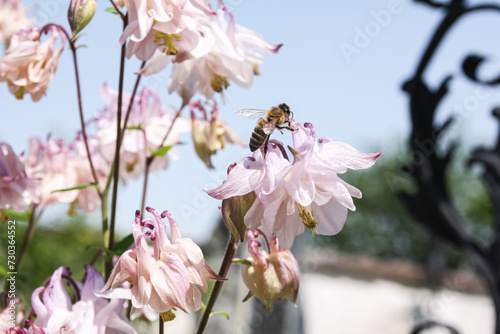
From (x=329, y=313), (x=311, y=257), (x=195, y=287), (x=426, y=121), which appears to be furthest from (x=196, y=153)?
(x=329, y=313)

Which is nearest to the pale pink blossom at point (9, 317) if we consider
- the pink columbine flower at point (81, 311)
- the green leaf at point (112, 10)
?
the pink columbine flower at point (81, 311)

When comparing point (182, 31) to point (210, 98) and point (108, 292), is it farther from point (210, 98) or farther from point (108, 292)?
point (108, 292)

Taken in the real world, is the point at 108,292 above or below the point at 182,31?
below

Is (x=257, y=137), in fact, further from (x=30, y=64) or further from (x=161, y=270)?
(x=30, y=64)

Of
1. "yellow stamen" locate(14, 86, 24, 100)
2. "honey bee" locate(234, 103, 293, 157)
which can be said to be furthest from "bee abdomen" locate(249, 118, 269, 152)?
"yellow stamen" locate(14, 86, 24, 100)

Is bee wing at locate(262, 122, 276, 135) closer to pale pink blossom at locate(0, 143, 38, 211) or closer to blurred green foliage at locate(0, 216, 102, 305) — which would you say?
pale pink blossom at locate(0, 143, 38, 211)

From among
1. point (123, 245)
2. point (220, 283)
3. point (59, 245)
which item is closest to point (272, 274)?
point (220, 283)
